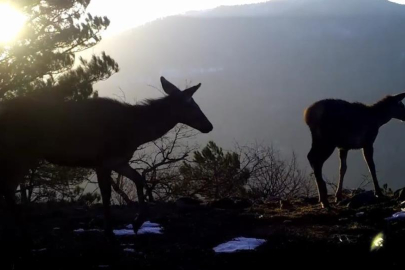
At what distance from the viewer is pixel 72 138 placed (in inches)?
343

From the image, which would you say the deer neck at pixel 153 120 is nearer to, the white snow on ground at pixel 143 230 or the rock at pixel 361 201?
the white snow on ground at pixel 143 230

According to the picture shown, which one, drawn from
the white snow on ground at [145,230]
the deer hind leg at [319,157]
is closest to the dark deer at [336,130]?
the deer hind leg at [319,157]

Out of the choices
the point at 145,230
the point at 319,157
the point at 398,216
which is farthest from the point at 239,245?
the point at 319,157

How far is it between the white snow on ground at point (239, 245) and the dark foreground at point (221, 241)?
0.42 feet

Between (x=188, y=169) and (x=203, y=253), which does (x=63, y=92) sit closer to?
(x=188, y=169)

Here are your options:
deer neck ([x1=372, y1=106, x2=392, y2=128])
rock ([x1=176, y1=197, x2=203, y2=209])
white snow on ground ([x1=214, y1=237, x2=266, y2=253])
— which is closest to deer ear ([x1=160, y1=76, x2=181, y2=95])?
rock ([x1=176, y1=197, x2=203, y2=209])

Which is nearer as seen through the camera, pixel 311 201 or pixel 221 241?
pixel 221 241

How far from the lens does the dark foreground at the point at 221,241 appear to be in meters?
6.45

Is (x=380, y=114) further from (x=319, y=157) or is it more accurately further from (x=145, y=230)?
(x=145, y=230)

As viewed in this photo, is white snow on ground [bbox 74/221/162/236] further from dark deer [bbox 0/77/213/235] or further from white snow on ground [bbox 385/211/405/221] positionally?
white snow on ground [bbox 385/211/405/221]

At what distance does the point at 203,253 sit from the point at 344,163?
6.54 meters

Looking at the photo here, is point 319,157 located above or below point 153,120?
below

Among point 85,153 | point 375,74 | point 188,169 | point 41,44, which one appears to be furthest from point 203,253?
point 375,74

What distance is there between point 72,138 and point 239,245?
2.98m
